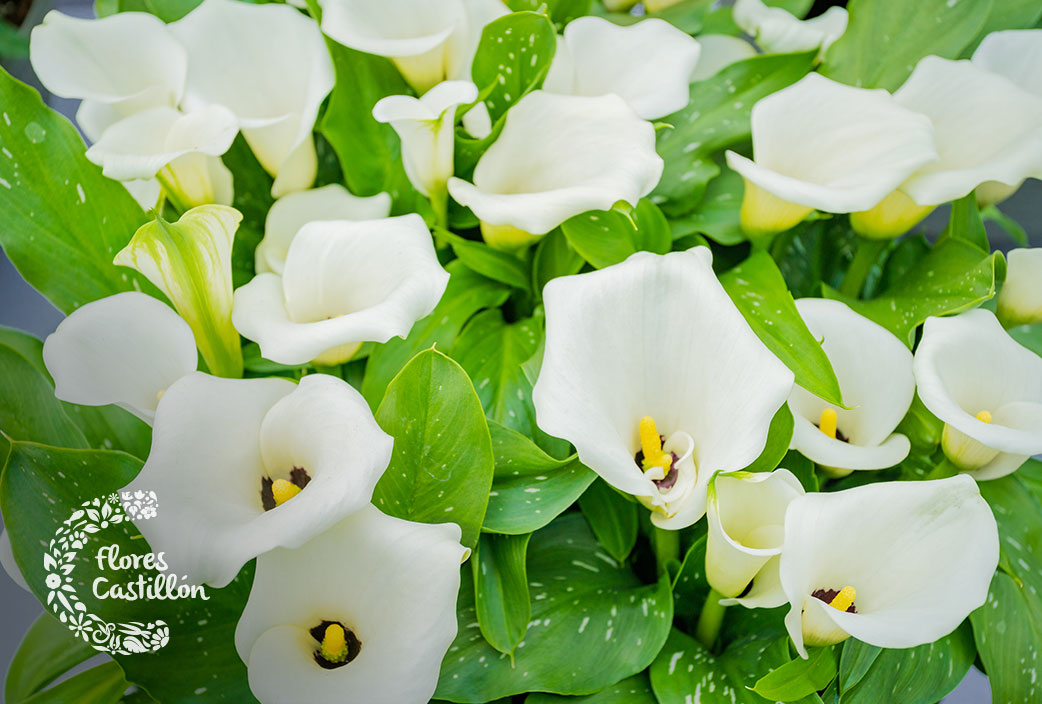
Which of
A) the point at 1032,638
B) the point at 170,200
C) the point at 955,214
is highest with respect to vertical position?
the point at 170,200

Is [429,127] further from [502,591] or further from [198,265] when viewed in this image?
[502,591]

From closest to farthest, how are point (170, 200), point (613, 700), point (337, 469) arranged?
point (337, 469) < point (613, 700) < point (170, 200)

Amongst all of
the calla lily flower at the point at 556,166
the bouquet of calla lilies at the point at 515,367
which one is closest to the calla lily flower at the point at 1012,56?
the bouquet of calla lilies at the point at 515,367

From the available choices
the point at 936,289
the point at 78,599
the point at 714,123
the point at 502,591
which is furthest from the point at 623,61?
the point at 78,599

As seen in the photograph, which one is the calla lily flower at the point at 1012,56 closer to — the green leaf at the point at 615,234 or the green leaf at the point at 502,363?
the green leaf at the point at 615,234

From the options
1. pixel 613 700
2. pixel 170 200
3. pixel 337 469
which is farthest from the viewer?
pixel 170 200

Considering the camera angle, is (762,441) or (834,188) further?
(834,188)

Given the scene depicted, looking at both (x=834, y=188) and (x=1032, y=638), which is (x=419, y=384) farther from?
(x=1032, y=638)

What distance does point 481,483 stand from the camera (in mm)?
494

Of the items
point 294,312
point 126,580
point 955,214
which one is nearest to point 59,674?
point 126,580

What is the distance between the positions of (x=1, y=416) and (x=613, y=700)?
1.39ft

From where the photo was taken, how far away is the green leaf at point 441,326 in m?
0.59

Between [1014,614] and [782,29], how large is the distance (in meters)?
0.53

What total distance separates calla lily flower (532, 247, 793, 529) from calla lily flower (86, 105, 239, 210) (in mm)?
277
